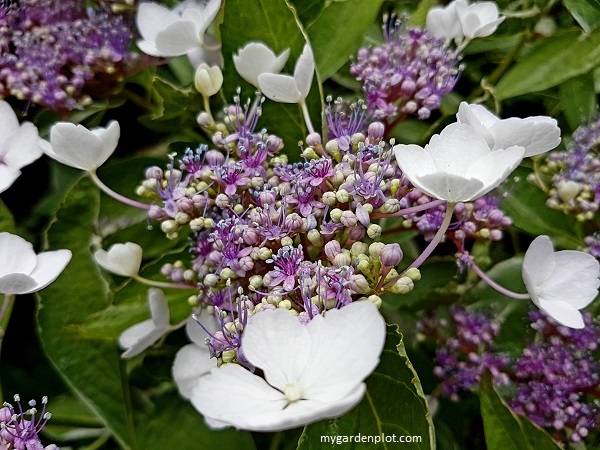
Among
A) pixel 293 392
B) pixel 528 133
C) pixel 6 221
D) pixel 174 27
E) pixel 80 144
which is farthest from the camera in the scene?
pixel 6 221

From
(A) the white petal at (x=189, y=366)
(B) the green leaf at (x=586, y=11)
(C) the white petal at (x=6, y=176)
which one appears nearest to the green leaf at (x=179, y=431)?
(A) the white petal at (x=189, y=366)

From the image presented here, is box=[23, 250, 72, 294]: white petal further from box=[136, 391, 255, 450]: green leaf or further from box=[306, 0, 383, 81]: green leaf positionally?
box=[306, 0, 383, 81]: green leaf

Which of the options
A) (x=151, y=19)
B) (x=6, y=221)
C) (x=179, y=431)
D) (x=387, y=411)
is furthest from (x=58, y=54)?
(x=387, y=411)

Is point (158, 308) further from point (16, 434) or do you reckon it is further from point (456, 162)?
point (456, 162)

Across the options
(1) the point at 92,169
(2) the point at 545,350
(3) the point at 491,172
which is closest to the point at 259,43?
(1) the point at 92,169

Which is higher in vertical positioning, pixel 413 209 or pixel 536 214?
pixel 413 209

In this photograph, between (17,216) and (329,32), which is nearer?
(329,32)

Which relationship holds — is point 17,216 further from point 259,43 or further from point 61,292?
point 259,43

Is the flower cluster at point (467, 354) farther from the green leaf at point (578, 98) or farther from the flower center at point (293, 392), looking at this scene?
the flower center at point (293, 392)

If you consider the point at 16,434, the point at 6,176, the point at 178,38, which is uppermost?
the point at 178,38
